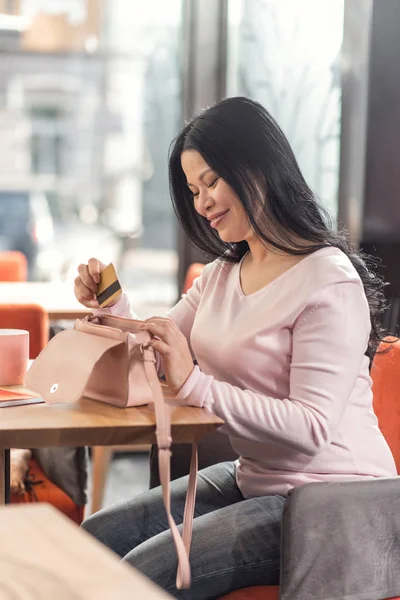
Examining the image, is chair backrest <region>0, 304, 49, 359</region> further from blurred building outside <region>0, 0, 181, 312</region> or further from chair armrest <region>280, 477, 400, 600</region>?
blurred building outside <region>0, 0, 181, 312</region>

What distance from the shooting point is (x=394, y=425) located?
1745 mm

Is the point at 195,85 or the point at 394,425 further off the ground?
the point at 195,85

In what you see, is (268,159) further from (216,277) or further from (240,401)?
(240,401)

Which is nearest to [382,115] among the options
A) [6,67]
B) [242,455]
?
[242,455]

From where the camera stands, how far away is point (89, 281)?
170 cm

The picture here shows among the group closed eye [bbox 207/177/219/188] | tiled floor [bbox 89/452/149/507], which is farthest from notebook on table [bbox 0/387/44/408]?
tiled floor [bbox 89/452/149/507]

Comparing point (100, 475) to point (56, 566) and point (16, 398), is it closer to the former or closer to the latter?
point (16, 398)

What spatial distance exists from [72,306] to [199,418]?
1.79 metres

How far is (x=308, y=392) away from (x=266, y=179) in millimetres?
400

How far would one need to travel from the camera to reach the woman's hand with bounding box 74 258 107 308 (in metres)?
1.69

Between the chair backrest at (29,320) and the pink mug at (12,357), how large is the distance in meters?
0.51

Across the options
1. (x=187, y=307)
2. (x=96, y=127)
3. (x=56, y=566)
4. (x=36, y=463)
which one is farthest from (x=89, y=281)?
(x=96, y=127)

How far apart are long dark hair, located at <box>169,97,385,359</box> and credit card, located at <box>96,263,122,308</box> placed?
26 cm

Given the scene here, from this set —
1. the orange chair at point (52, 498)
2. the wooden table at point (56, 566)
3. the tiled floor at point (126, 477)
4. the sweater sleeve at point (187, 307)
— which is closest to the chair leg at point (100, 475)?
the tiled floor at point (126, 477)
